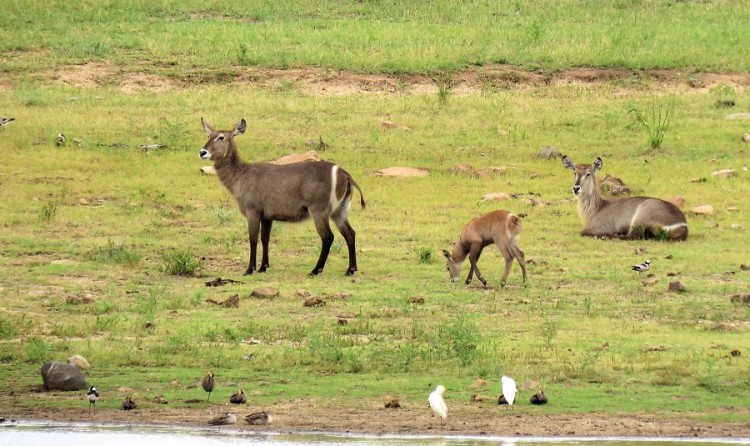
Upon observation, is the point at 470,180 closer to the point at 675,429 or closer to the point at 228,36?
the point at 228,36

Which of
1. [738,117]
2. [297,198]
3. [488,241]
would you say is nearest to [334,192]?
[297,198]

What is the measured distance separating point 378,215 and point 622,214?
2601 millimetres

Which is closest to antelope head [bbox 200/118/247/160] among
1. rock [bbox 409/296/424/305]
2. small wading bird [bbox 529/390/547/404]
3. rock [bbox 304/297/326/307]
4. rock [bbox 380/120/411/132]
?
rock [bbox 304/297/326/307]

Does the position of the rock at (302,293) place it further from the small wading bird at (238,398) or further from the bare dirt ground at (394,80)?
the bare dirt ground at (394,80)

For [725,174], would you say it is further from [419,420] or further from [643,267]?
[419,420]

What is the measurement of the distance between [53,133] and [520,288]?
8177 millimetres

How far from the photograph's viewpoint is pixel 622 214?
50.7 feet

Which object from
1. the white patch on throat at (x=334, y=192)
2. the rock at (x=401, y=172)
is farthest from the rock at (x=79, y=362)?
the rock at (x=401, y=172)

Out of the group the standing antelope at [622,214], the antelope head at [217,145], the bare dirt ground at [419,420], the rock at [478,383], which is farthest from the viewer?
the standing antelope at [622,214]

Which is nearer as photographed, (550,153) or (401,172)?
(401,172)

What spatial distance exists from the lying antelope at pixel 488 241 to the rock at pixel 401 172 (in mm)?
4824

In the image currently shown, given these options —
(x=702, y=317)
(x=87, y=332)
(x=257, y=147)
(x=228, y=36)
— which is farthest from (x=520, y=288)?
(x=228, y=36)

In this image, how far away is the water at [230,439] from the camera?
8367 millimetres

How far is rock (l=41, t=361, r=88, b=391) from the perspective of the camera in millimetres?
9398
